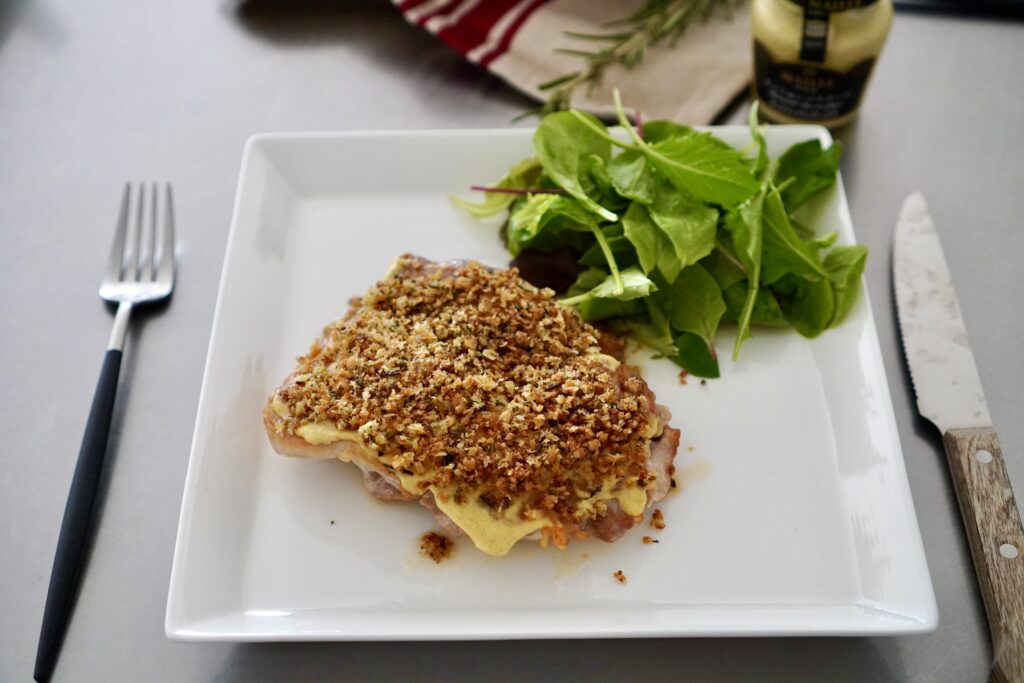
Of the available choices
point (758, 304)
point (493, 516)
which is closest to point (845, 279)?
point (758, 304)

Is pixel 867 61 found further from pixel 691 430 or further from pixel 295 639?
pixel 295 639

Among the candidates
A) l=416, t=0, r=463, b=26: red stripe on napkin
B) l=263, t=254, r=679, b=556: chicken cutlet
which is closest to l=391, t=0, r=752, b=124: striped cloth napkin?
l=416, t=0, r=463, b=26: red stripe on napkin

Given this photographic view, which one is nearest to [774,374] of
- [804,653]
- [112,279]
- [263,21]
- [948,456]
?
[948,456]

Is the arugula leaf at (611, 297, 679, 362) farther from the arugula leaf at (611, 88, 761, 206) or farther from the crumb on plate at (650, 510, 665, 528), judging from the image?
the crumb on plate at (650, 510, 665, 528)

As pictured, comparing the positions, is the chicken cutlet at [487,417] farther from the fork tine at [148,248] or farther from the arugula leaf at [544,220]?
the fork tine at [148,248]

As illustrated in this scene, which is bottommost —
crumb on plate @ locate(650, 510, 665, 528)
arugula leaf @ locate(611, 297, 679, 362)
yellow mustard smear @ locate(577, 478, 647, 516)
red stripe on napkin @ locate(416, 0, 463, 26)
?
crumb on plate @ locate(650, 510, 665, 528)

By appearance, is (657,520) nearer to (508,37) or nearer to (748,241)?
(748,241)
